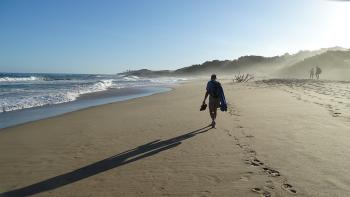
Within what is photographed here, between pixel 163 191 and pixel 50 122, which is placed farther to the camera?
pixel 50 122

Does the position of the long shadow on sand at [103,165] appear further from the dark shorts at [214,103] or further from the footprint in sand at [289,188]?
the footprint in sand at [289,188]

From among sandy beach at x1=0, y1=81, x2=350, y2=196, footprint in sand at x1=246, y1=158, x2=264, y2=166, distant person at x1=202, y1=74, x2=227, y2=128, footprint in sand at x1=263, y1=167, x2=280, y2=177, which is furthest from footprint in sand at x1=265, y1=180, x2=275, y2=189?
distant person at x1=202, y1=74, x2=227, y2=128

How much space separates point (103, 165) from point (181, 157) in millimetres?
1503

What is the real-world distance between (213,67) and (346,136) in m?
156

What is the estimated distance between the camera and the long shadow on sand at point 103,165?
17.1ft

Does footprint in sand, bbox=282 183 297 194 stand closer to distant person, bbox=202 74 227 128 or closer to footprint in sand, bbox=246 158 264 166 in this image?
footprint in sand, bbox=246 158 264 166

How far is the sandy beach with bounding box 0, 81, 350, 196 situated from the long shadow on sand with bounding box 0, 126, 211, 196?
18 mm

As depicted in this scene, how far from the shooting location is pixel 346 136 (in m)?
7.82

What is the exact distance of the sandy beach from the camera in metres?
5.07

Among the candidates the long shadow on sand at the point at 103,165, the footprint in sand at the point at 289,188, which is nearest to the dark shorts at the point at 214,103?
the long shadow on sand at the point at 103,165

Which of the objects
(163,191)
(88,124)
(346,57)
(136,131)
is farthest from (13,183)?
(346,57)

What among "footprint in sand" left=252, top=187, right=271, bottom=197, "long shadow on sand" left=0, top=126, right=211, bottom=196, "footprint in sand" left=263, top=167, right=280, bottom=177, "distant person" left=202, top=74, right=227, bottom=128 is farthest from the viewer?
"distant person" left=202, top=74, right=227, bottom=128

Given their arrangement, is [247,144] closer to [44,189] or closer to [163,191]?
[163,191]

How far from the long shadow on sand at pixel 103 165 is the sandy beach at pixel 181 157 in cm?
2
